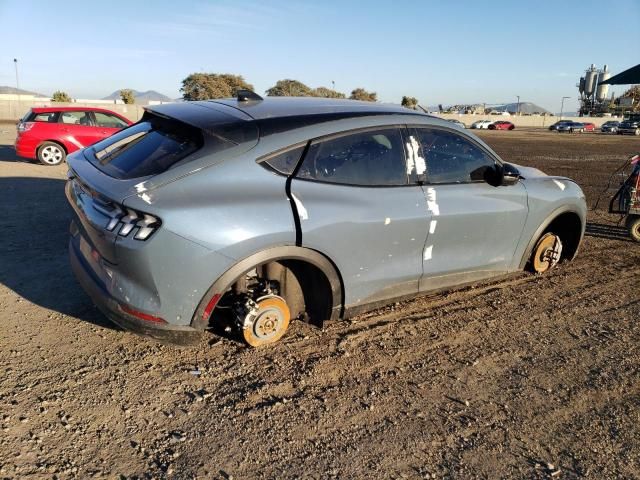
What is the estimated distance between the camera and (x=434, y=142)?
13.0 ft

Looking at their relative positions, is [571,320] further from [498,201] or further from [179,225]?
[179,225]

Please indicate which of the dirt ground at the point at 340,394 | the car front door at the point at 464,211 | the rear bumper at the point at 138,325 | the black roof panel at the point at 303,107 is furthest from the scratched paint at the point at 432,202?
the rear bumper at the point at 138,325

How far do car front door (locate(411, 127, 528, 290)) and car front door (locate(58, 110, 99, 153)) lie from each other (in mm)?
10630

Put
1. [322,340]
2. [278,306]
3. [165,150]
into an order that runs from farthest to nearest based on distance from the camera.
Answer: [322,340] < [278,306] < [165,150]

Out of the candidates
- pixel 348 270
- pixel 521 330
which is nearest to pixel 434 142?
pixel 348 270

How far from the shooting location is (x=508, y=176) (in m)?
4.23

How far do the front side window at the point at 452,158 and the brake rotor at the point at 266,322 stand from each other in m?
1.52

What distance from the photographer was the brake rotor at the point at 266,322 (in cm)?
342

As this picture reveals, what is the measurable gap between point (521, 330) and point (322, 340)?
163cm

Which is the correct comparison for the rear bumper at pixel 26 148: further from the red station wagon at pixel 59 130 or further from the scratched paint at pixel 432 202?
the scratched paint at pixel 432 202

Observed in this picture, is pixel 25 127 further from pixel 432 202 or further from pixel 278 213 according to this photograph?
pixel 432 202

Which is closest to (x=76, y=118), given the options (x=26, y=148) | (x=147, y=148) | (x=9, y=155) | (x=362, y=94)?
(x=26, y=148)

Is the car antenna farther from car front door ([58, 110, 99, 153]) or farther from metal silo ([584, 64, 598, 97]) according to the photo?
metal silo ([584, 64, 598, 97])

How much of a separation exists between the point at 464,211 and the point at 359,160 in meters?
1.02
